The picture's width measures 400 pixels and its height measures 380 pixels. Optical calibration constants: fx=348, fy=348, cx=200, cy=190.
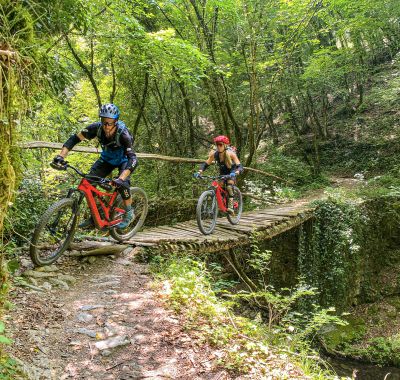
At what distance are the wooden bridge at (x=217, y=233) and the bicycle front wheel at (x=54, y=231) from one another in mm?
1399

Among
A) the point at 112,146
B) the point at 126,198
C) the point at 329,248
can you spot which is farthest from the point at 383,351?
the point at 112,146

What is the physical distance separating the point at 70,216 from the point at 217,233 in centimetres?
354

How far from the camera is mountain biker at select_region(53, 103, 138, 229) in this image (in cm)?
479

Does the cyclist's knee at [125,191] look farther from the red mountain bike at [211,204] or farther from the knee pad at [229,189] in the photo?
the knee pad at [229,189]

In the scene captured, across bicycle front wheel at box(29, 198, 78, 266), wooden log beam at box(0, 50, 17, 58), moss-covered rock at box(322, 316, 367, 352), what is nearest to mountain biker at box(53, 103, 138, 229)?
bicycle front wheel at box(29, 198, 78, 266)

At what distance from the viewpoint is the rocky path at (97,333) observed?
2918 millimetres

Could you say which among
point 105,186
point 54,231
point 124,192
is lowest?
point 54,231

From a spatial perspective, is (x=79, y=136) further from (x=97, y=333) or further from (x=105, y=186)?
(x=97, y=333)

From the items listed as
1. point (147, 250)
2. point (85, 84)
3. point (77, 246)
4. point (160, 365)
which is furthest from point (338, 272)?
point (85, 84)

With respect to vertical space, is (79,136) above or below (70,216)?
above

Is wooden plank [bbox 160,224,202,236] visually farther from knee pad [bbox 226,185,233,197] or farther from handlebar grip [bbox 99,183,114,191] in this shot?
handlebar grip [bbox 99,183,114,191]

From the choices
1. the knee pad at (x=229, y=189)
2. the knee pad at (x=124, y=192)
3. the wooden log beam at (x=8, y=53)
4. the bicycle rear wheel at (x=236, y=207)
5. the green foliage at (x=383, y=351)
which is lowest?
the green foliage at (x=383, y=351)

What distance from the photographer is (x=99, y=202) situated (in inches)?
201

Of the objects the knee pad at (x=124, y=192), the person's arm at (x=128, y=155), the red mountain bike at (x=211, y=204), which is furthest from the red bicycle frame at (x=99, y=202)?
the red mountain bike at (x=211, y=204)
